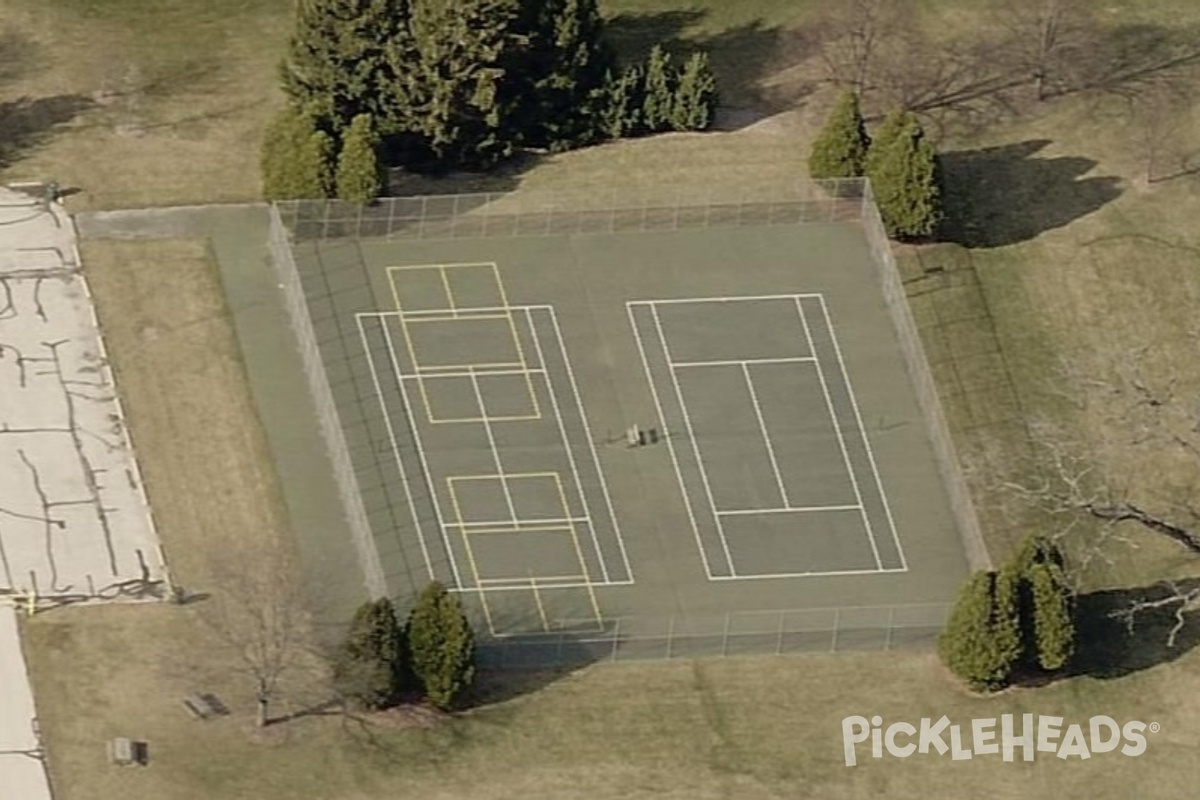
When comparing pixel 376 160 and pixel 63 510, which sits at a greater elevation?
pixel 376 160

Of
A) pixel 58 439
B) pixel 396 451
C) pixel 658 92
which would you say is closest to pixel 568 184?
pixel 658 92

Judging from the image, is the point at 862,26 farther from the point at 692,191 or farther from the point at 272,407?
the point at 272,407

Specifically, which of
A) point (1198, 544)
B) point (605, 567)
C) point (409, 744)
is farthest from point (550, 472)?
point (1198, 544)

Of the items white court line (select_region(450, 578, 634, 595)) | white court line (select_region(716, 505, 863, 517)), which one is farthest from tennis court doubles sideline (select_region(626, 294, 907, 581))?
white court line (select_region(450, 578, 634, 595))

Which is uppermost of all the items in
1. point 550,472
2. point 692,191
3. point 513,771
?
point 692,191

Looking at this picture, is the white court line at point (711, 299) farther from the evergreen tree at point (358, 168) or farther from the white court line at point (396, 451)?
the evergreen tree at point (358, 168)

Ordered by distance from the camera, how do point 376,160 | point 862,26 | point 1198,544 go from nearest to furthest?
1. point 1198,544
2. point 376,160
3. point 862,26

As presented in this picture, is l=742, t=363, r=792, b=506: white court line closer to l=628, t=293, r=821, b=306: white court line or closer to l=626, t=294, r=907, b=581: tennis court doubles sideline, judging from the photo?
l=626, t=294, r=907, b=581: tennis court doubles sideline
